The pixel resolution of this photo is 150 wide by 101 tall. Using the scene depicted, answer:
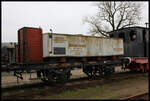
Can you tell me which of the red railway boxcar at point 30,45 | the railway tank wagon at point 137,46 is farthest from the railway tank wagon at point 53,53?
the railway tank wagon at point 137,46

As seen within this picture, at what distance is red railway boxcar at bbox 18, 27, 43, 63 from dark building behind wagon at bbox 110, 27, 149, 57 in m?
6.97

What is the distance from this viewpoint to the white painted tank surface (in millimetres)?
8812

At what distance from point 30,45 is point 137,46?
8552 mm

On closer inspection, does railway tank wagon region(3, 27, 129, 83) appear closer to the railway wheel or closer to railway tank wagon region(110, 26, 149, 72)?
the railway wheel

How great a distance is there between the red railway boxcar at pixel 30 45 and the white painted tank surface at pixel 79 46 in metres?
0.26

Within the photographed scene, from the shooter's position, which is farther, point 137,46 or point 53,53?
point 137,46

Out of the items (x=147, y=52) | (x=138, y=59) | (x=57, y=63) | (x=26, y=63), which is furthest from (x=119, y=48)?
(x=26, y=63)

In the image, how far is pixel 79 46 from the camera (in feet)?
32.5

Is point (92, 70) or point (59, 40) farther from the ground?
point (59, 40)

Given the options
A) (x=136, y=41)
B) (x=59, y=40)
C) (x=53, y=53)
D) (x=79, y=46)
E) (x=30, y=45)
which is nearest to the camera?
(x=30, y=45)

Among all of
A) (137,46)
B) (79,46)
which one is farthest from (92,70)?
(137,46)

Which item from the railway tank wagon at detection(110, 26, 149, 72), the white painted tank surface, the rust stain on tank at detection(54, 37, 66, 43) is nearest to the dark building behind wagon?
the railway tank wagon at detection(110, 26, 149, 72)

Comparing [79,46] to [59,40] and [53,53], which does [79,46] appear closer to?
[59,40]

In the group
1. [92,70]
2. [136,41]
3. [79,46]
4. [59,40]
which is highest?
[136,41]
